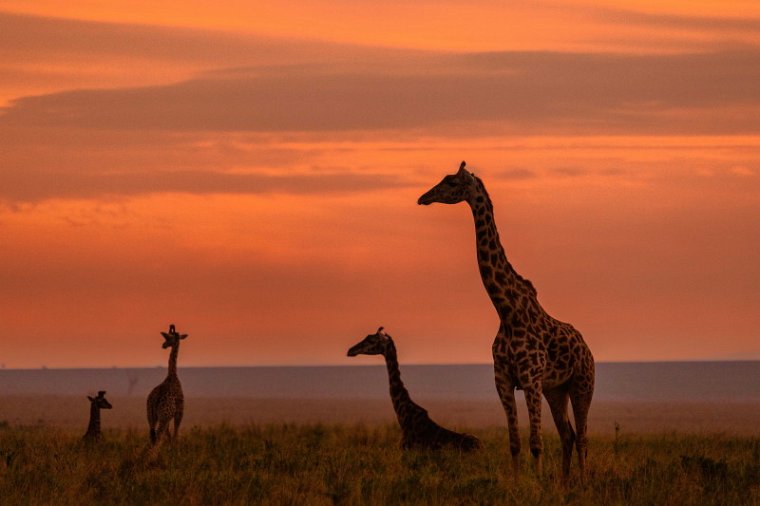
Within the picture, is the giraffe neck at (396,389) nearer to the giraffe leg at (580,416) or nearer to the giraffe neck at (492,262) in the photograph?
the giraffe leg at (580,416)

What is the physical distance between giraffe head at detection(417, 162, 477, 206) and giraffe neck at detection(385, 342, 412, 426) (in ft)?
13.6

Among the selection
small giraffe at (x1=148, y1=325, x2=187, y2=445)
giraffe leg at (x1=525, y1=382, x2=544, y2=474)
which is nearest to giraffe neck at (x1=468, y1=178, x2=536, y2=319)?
giraffe leg at (x1=525, y1=382, x2=544, y2=474)

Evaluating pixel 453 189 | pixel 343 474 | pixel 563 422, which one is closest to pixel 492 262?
pixel 453 189

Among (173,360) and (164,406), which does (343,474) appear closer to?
(164,406)

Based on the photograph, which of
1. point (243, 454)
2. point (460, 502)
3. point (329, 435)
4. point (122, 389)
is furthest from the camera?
point (122, 389)

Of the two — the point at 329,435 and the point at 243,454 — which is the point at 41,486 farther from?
the point at 329,435

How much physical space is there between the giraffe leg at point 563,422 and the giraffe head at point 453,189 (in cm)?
293

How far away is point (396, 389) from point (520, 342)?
4.84 meters

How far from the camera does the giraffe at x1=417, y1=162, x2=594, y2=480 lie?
58.2 ft

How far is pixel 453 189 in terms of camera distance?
17.9 metres

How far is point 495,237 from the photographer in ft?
59.9

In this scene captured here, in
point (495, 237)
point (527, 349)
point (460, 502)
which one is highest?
point (495, 237)

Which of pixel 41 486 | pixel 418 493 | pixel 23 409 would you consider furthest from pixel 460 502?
pixel 23 409

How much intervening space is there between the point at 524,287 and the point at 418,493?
3.08 meters
